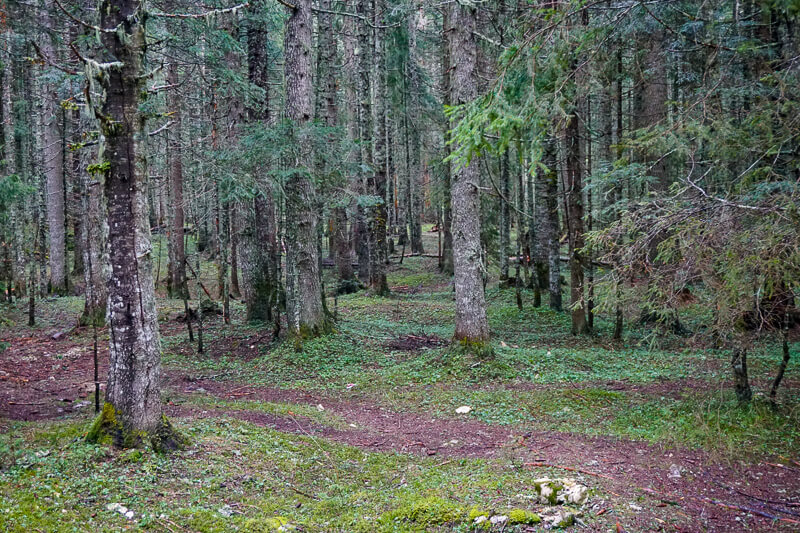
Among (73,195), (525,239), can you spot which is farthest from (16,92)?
(525,239)

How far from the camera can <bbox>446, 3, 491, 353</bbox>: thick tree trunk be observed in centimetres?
985

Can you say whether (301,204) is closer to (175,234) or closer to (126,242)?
(126,242)

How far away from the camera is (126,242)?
5.16 m

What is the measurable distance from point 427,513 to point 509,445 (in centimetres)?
248

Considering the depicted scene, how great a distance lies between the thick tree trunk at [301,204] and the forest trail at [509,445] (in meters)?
2.34

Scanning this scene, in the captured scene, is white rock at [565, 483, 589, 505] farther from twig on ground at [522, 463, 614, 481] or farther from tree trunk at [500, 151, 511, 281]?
tree trunk at [500, 151, 511, 281]

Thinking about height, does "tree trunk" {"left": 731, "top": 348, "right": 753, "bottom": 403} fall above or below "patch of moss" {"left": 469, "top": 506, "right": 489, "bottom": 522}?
above

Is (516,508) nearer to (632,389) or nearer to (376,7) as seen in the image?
(632,389)

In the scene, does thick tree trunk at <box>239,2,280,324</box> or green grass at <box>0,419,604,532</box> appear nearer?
green grass at <box>0,419,604,532</box>

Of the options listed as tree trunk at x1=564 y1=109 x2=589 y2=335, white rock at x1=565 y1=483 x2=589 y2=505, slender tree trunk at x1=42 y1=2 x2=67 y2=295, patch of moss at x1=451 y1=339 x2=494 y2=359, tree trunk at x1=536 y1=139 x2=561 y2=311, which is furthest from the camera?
slender tree trunk at x1=42 y1=2 x2=67 y2=295

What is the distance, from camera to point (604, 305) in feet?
21.6

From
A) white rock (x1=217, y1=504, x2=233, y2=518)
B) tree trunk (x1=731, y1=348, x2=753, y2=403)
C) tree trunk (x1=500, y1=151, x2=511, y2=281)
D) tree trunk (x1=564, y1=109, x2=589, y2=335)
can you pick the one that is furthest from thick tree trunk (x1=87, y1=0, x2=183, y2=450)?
tree trunk (x1=500, y1=151, x2=511, y2=281)

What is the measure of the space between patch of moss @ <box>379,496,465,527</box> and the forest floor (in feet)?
0.04

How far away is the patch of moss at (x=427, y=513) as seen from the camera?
445 centimetres
